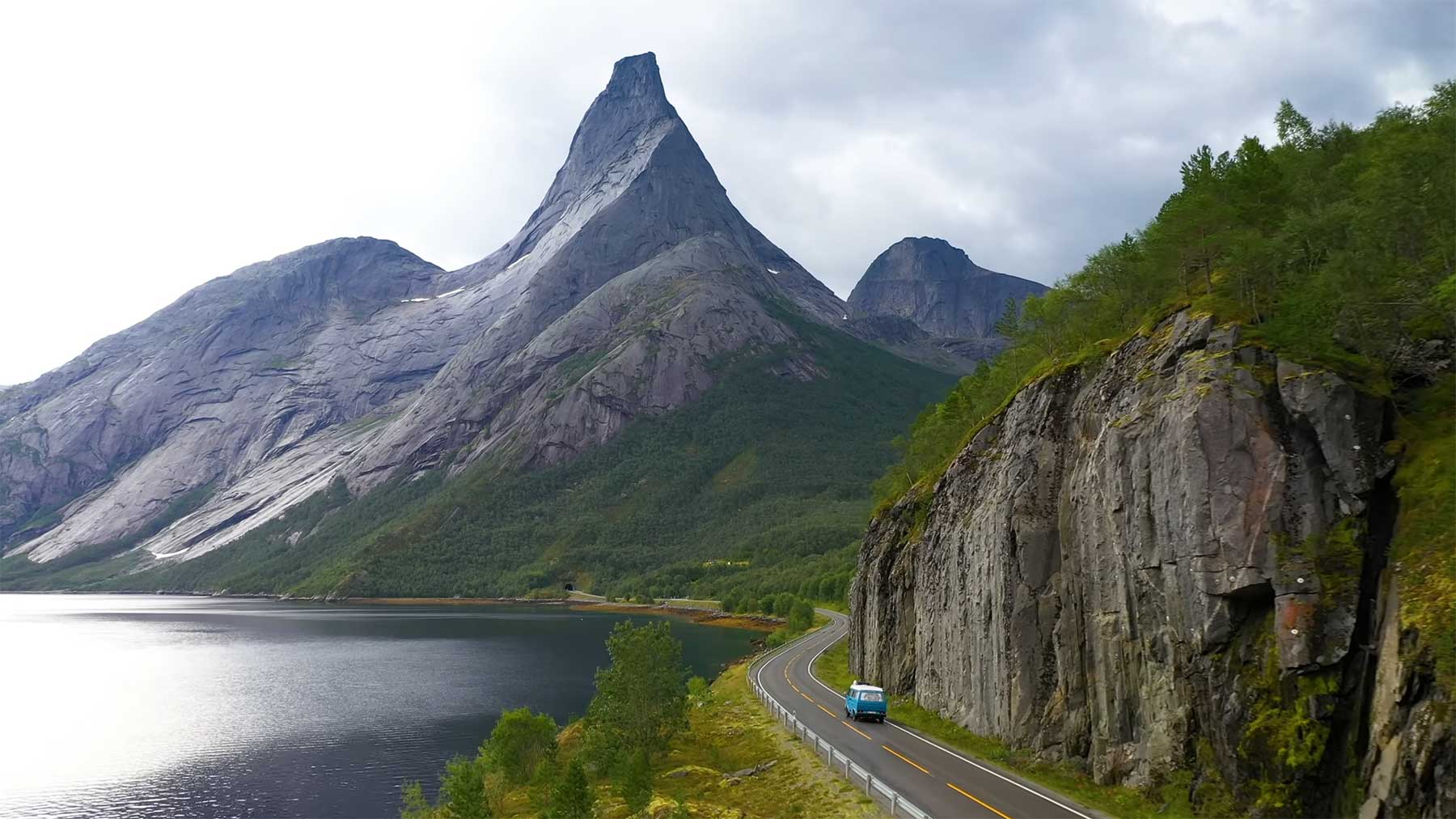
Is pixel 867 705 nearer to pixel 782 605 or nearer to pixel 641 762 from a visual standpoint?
pixel 641 762

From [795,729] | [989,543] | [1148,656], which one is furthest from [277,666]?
[1148,656]

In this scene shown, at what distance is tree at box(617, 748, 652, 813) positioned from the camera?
36438 millimetres

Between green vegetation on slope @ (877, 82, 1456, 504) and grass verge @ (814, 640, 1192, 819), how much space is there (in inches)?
646

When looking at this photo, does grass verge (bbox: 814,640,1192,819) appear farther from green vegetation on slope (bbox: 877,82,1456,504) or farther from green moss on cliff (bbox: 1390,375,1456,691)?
green vegetation on slope (bbox: 877,82,1456,504)

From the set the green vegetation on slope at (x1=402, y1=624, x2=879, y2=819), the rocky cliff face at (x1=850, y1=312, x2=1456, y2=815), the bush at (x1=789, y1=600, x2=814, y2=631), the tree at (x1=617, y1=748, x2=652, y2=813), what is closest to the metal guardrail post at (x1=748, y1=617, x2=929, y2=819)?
the green vegetation on slope at (x1=402, y1=624, x2=879, y2=819)

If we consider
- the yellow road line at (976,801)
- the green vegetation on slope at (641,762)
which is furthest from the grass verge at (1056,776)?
the green vegetation on slope at (641,762)

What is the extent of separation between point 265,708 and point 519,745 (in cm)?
→ 4894

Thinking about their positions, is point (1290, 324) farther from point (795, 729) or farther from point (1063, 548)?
point (795, 729)

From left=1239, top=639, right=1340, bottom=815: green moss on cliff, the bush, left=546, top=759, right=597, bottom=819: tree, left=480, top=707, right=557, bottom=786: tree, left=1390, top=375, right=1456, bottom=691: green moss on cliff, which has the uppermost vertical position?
left=1390, top=375, right=1456, bottom=691: green moss on cliff

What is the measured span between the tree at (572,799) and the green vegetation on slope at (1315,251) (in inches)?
1260

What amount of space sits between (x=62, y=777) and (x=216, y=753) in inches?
394

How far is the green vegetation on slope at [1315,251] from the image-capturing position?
29.9 m

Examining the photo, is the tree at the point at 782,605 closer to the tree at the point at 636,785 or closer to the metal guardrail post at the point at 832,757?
the metal guardrail post at the point at 832,757

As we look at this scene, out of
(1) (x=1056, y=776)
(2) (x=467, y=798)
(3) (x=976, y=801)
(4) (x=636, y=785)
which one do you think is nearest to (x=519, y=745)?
(2) (x=467, y=798)
